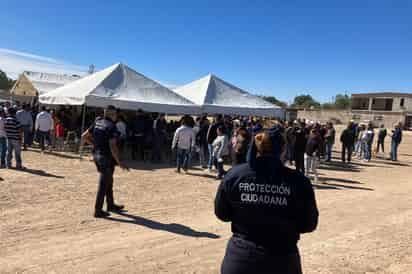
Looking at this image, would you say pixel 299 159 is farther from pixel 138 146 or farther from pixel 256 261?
pixel 256 261

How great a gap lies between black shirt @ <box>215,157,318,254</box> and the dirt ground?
2.18 m

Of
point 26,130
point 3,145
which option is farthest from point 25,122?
point 3,145

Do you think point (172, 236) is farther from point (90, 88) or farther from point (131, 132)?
point (90, 88)

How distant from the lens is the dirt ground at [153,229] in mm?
4133

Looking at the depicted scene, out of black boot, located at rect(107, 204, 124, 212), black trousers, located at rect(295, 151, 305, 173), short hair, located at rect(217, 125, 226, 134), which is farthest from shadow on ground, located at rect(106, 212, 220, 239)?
black trousers, located at rect(295, 151, 305, 173)

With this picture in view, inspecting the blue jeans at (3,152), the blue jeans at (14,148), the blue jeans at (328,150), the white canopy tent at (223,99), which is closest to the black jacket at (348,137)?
the blue jeans at (328,150)

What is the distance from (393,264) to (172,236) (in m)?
2.96

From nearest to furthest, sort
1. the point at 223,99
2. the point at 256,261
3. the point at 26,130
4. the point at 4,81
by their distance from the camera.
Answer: the point at 256,261 < the point at 26,130 < the point at 223,99 < the point at 4,81

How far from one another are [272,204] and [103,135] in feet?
12.7

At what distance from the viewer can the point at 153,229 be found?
17.2 feet

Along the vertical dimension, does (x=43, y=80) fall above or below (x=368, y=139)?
above

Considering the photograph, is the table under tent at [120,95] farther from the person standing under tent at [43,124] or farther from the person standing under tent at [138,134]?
the person standing under tent at [138,134]

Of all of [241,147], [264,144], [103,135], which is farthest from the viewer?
[241,147]

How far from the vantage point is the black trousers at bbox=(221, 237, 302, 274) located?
2002mm
